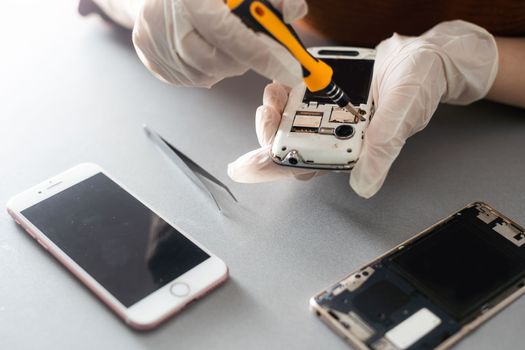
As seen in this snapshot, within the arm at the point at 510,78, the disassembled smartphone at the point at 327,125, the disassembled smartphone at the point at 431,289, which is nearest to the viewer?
the disassembled smartphone at the point at 431,289

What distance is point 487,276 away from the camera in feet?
2.10

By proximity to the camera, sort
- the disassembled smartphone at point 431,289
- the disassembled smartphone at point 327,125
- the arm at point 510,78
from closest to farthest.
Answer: the disassembled smartphone at point 431,289
the disassembled smartphone at point 327,125
the arm at point 510,78

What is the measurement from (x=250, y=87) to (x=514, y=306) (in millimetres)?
505

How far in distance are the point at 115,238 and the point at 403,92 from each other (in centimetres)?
38

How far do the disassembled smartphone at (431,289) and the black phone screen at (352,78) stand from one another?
194mm

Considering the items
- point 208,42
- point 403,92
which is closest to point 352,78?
point 403,92

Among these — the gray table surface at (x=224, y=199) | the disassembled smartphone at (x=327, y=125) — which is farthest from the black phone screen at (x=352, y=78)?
the gray table surface at (x=224, y=199)

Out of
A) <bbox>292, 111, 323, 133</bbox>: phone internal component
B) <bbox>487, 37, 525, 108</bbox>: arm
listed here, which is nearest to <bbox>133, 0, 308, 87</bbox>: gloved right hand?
<bbox>292, 111, 323, 133</bbox>: phone internal component

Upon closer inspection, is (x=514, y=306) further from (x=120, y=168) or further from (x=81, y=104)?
(x=81, y=104)

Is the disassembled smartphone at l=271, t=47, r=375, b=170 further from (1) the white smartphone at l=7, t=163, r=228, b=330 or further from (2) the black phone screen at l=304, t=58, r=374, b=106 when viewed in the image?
(1) the white smartphone at l=7, t=163, r=228, b=330

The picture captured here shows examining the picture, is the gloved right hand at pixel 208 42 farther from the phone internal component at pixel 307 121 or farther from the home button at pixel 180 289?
the home button at pixel 180 289

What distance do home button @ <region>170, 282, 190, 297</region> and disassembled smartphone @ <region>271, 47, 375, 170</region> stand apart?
179mm

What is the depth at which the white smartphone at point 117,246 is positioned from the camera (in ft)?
2.07

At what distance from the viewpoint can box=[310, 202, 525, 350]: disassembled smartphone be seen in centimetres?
59
